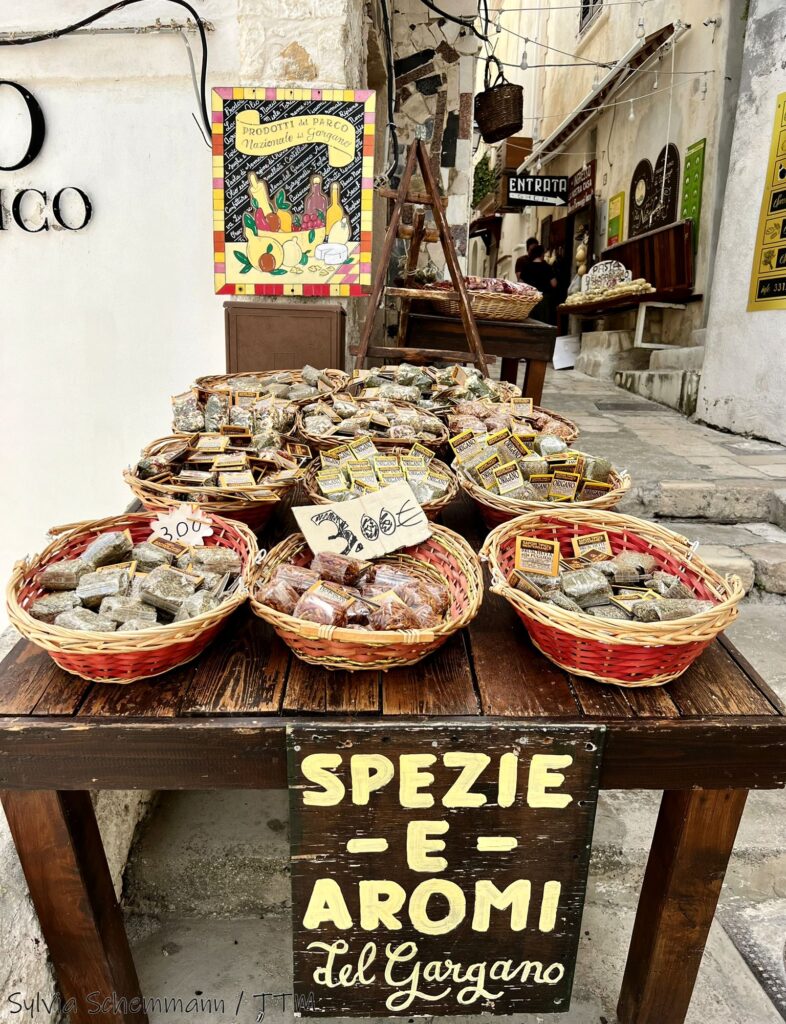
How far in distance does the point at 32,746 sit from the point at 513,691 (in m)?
0.77

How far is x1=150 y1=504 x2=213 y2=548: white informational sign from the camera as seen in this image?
4.98ft

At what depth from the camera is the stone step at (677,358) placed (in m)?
6.38

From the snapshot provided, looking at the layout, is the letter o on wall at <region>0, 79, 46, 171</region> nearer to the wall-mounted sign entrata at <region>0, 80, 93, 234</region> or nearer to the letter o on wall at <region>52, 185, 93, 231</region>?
the wall-mounted sign entrata at <region>0, 80, 93, 234</region>

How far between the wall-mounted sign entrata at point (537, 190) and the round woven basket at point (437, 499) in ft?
31.1

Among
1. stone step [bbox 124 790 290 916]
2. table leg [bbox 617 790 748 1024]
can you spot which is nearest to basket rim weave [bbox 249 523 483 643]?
table leg [bbox 617 790 748 1024]

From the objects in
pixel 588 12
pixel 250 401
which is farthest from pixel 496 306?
pixel 588 12

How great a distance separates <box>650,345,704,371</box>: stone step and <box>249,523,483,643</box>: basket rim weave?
18.0ft

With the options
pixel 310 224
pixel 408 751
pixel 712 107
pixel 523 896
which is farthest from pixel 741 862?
pixel 712 107

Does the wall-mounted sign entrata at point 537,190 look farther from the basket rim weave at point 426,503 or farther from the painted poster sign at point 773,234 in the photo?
the basket rim weave at point 426,503

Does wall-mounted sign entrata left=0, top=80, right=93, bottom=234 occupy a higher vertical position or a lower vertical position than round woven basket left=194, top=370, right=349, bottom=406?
higher

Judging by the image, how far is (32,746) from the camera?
1.12 metres

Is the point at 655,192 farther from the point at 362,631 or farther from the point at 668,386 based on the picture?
the point at 362,631

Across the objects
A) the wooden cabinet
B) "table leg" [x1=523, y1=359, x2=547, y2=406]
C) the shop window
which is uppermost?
the shop window

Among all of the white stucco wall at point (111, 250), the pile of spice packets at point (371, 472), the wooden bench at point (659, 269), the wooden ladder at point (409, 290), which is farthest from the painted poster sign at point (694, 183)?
the pile of spice packets at point (371, 472)
